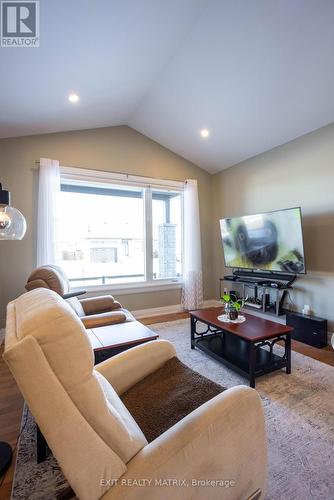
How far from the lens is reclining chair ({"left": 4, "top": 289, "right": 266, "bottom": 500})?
75 centimetres

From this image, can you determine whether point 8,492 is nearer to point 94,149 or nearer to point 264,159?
point 94,149

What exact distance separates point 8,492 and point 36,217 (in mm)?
3094

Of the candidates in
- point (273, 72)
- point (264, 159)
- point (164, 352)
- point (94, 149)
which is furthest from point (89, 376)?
point (264, 159)

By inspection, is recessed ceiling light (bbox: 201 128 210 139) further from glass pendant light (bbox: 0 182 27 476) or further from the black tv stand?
glass pendant light (bbox: 0 182 27 476)

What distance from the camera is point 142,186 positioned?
449 cm

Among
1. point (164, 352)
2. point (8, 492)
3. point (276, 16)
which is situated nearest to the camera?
point (8, 492)

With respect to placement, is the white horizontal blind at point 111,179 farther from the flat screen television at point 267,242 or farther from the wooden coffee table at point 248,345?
the wooden coffee table at point 248,345

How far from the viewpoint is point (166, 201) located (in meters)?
4.86

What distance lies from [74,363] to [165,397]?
0.76 metres

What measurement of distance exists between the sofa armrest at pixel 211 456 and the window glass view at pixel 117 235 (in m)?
3.33

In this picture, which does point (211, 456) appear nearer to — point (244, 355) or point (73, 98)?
point (244, 355)

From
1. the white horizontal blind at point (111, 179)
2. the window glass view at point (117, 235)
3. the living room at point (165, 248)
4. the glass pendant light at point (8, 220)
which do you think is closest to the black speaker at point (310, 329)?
the living room at point (165, 248)

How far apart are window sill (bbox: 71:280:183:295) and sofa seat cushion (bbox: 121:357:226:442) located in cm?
274

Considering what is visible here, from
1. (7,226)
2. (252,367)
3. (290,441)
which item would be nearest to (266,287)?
(252,367)
